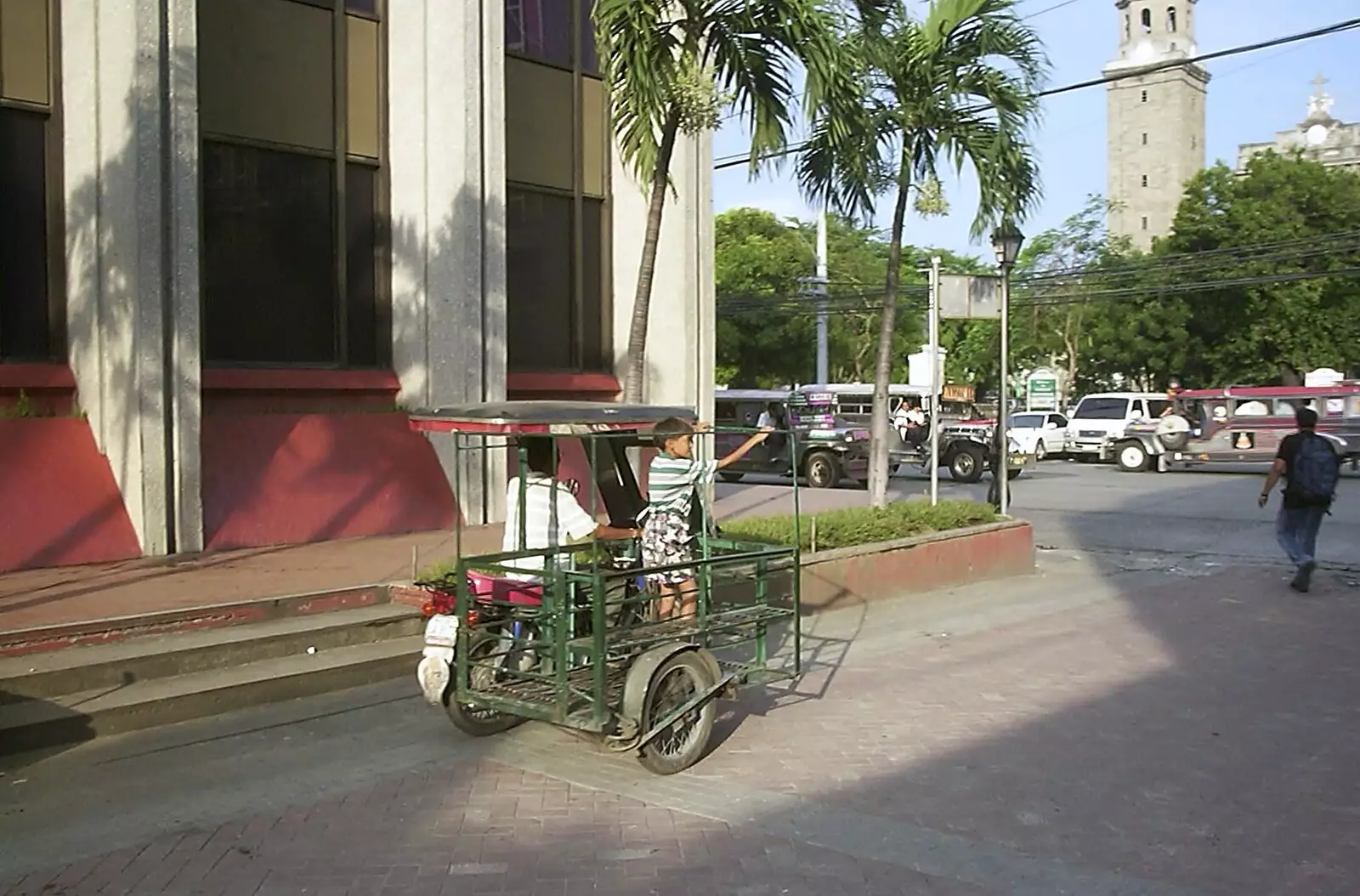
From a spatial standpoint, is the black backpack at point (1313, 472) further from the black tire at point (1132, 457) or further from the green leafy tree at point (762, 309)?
the green leafy tree at point (762, 309)

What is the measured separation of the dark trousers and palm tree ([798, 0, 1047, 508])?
4.16 m

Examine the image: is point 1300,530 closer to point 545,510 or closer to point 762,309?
point 545,510

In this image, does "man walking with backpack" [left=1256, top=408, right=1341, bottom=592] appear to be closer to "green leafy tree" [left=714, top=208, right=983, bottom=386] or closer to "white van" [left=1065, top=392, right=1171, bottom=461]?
"white van" [left=1065, top=392, right=1171, bottom=461]

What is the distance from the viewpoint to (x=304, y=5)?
12.7 metres

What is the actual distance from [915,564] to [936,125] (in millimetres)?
4704

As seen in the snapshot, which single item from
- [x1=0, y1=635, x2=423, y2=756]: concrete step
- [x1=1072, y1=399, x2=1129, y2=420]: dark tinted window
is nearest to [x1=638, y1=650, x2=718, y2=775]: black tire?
[x1=0, y1=635, x2=423, y2=756]: concrete step

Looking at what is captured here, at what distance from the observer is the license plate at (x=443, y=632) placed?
7.05 m

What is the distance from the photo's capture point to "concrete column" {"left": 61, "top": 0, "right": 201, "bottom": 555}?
35.4 feet

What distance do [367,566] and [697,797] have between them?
527 centimetres

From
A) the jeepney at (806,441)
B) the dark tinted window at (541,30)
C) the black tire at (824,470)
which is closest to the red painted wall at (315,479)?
the dark tinted window at (541,30)

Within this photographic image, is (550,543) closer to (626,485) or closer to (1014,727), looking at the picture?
(626,485)

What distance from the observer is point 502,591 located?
23.6ft

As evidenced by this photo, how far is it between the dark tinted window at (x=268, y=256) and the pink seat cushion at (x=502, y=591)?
5.99 meters

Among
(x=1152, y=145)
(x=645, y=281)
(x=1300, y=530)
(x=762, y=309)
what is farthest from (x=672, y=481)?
(x=1152, y=145)
